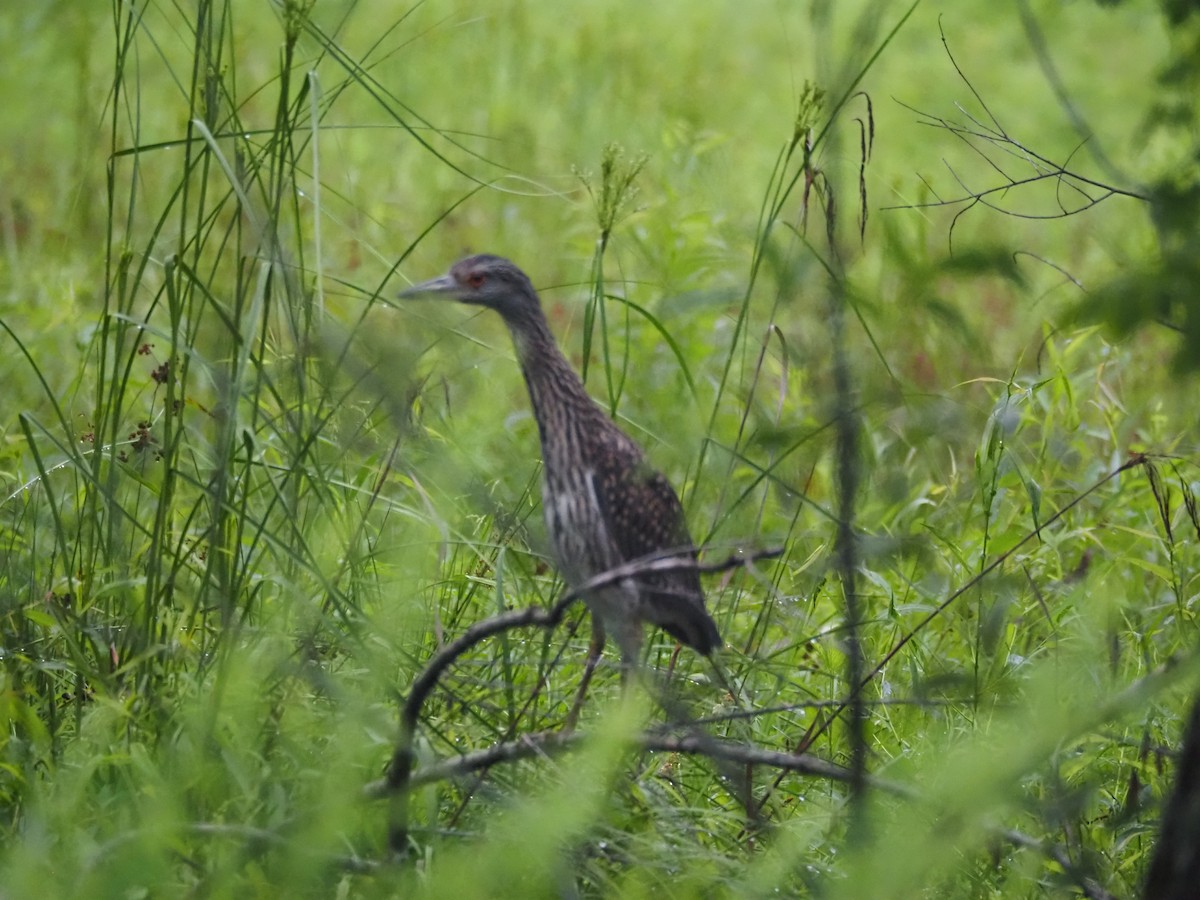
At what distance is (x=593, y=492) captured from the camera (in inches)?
133

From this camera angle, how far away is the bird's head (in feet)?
11.9

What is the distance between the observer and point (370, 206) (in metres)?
7.25

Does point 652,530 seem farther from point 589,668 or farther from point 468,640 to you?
point 468,640

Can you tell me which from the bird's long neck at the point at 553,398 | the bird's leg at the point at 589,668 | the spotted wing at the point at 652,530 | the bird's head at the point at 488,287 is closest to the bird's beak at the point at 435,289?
the bird's head at the point at 488,287

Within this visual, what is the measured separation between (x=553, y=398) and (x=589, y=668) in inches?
25.5

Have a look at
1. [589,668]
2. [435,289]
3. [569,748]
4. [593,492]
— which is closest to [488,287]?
[435,289]

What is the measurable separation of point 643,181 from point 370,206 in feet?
5.70

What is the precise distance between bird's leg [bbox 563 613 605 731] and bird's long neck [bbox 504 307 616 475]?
0.39 metres

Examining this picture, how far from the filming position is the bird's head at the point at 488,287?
3.63 metres

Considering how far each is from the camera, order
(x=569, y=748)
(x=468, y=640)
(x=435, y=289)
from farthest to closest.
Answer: (x=435, y=289)
(x=569, y=748)
(x=468, y=640)

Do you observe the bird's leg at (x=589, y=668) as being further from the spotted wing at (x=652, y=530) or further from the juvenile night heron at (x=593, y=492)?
the spotted wing at (x=652, y=530)

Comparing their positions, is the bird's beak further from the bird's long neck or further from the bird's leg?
the bird's leg

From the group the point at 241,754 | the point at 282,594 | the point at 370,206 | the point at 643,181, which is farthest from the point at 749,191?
the point at 241,754

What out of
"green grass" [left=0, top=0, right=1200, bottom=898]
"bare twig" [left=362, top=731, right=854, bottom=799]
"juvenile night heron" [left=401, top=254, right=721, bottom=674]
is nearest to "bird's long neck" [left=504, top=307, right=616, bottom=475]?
"juvenile night heron" [left=401, top=254, right=721, bottom=674]
